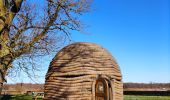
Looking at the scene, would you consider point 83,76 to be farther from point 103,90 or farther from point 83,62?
point 103,90

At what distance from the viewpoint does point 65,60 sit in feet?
47.3

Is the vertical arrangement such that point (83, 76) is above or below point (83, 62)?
below

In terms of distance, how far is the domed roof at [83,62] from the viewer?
13945 millimetres

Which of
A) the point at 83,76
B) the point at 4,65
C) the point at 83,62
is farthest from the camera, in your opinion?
the point at 83,62

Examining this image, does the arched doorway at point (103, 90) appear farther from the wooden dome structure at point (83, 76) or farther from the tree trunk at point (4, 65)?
the tree trunk at point (4, 65)

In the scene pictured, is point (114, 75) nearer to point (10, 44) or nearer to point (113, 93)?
point (113, 93)

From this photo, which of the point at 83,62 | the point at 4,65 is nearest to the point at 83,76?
the point at 83,62

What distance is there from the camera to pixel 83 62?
1407cm

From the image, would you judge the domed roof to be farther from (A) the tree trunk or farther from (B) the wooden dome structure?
(A) the tree trunk

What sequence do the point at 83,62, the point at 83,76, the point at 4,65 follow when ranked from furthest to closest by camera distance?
the point at 83,62 → the point at 83,76 → the point at 4,65

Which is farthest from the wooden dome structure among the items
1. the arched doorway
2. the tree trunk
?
the tree trunk

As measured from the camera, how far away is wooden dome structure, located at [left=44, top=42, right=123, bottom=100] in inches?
537

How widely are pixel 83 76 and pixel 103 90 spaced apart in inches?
44.0

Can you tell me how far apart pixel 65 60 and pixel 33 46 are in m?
1.72
